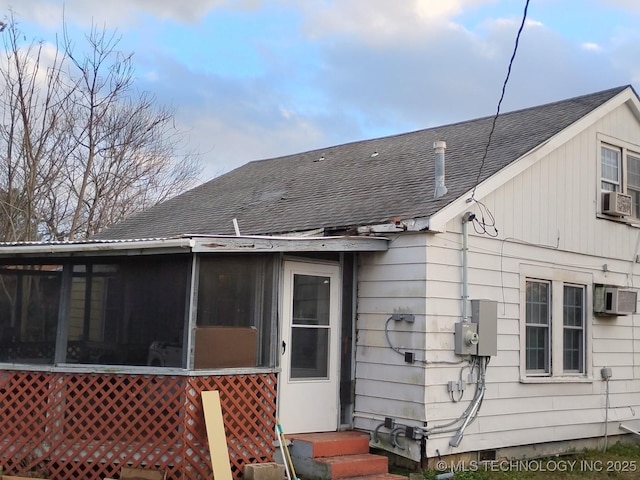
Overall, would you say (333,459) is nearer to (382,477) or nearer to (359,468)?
(359,468)

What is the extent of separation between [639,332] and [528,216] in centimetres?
327

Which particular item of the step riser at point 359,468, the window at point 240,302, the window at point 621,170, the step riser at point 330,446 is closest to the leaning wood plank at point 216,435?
the window at point 240,302

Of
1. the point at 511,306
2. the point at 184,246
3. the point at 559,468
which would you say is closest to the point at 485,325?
the point at 511,306

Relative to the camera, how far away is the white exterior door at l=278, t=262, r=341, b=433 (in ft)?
27.7

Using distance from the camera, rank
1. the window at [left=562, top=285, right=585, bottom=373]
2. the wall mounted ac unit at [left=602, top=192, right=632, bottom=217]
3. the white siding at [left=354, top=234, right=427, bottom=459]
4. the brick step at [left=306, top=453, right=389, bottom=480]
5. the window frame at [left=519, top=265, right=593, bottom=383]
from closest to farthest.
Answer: the brick step at [left=306, top=453, right=389, bottom=480] < the white siding at [left=354, top=234, right=427, bottom=459] < the window frame at [left=519, top=265, right=593, bottom=383] < the window at [left=562, top=285, right=585, bottom=373] < the wall mounted ac unit at [left=602, top=192, right=632, bottom=217]

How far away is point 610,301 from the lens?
1053cm

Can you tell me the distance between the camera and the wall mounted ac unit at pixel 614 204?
10.9m

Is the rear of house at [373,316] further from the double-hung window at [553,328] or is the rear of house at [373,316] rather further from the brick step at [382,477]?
the brick step at [382,477]

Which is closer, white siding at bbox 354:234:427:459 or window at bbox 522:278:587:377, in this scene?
white siding at bbox 354:234:427:459

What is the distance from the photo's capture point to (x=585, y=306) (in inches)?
414

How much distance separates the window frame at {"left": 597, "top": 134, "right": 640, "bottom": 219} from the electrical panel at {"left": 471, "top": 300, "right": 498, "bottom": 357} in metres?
3.26

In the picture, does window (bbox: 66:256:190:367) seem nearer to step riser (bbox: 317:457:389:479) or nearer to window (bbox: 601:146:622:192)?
step riser (bbox: 317:457:389:479)

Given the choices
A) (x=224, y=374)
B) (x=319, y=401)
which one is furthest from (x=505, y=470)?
(x=224, y=374)

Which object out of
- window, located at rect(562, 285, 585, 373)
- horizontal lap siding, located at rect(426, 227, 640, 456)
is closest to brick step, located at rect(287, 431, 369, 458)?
horizontal lap siding, located at rect(426, 227, 640, 456)
